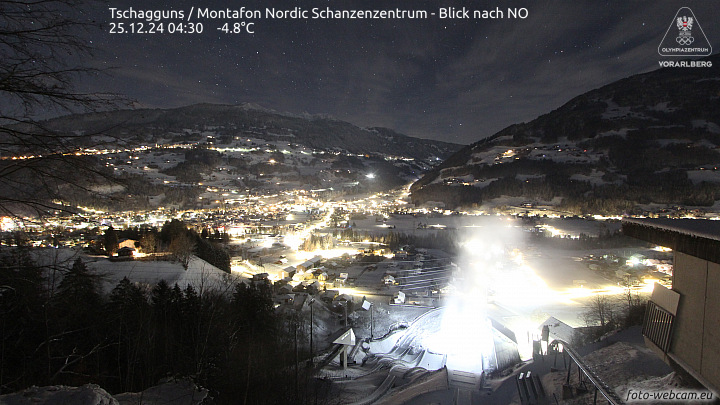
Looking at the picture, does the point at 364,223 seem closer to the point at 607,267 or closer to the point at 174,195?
the point at 607,267

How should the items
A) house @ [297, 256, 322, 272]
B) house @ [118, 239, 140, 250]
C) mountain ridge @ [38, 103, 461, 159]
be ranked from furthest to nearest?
mountain ridge @ [38, 103, 461, 159], house @ [297, 256, 322, 272], house @ [118, 239, 140, 250]

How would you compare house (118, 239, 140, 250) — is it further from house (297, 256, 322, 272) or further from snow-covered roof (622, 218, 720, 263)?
snow-covered roof (622, 218, 720, 263)

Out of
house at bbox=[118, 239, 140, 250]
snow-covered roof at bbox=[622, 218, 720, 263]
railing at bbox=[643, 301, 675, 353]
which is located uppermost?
snow-covered roof at bbox=[622, 218, 720, 263]

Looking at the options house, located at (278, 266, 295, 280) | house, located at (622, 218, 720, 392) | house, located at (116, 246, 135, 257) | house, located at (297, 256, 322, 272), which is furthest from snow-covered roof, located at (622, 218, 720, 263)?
house, located at (116, 246, 135, 257)

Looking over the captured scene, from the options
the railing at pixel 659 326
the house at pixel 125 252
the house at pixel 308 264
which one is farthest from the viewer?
the house at pixel 308 264

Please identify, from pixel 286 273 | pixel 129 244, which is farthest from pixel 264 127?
pixel 286 273

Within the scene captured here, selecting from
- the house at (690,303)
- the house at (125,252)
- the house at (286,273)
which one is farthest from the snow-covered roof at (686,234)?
the house at (125,252)

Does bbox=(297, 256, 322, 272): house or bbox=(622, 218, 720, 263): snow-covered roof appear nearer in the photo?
bbox=(622, 218, 720, 263): snow-covered roof

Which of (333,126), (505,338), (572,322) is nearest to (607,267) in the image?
(572,322)

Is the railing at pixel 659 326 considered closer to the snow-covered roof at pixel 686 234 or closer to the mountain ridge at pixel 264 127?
the snow-covered roof at pixel 686 234

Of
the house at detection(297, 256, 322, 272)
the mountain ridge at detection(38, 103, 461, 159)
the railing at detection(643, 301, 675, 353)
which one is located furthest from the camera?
the mountain ridge at detection(38, 103, 461, 159)
